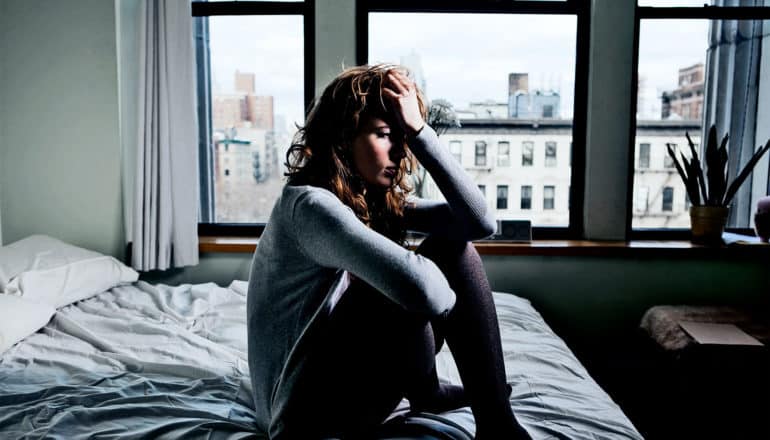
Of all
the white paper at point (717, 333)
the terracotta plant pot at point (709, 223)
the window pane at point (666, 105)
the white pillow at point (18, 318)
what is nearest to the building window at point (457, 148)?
the window pane at point (666, 105)

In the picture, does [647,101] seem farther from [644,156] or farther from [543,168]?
[543,168]

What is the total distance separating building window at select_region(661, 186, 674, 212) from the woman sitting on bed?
1844 mm

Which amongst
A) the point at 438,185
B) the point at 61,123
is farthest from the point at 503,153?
the point at 61,123

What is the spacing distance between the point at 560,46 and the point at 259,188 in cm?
157

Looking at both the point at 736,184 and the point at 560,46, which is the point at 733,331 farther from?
the point at 560,46

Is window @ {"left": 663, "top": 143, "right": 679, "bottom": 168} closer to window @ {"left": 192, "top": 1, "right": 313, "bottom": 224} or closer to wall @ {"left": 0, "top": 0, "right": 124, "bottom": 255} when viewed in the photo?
window @ {"left": 192, "top": 1, "right": 313, "bottom": 224}

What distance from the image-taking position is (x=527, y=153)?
9.03 feet

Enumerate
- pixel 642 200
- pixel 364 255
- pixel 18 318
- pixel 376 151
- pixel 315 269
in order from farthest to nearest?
pixel 642 200 → pixel 18 318 → pixel 376 151 → pixel 315 269 → pixel 364 255

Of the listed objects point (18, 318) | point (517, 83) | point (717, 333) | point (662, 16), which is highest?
point (662, 16)

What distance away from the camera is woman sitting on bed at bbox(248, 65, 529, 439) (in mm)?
999

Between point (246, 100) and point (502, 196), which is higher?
point (246, 100)

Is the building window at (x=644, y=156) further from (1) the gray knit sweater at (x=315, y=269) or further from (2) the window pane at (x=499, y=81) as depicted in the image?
(1) the gray knit sweater at (x=315, y=269)

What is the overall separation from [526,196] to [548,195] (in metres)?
0.10

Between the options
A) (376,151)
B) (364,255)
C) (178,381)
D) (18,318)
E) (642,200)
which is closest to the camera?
(364,255)
